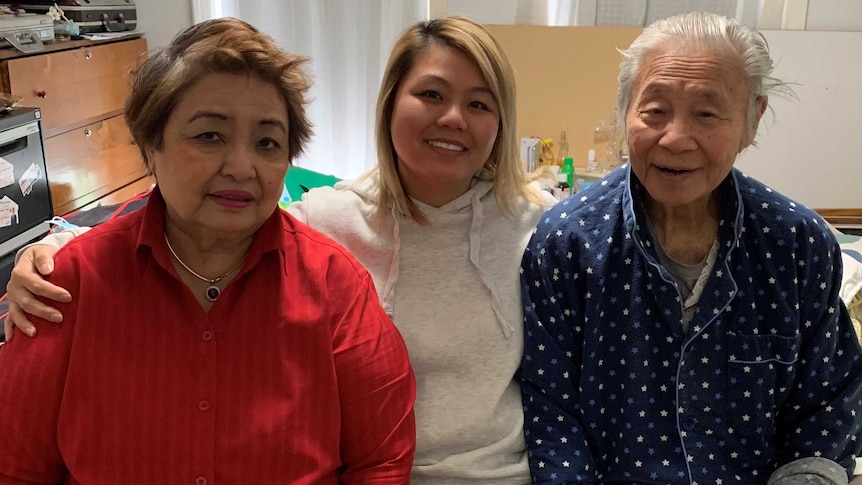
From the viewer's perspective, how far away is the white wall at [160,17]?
3916 mm

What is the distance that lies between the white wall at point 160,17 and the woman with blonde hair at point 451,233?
2804 mm

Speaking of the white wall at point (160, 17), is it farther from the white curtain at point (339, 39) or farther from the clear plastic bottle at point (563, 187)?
the clear plastic bottle at point (563, 187)

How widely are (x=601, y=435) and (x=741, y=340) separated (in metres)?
0.34

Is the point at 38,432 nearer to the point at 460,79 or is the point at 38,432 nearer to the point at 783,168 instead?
the point at 460,79

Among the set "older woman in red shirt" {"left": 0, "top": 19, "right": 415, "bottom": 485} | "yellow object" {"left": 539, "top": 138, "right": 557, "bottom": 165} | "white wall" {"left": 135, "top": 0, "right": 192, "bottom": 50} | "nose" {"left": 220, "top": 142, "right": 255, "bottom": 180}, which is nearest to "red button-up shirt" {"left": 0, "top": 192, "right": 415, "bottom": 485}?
"older woman in red shirt" {"left": 0, "top": 19, "right": 415, "bottom": 485}

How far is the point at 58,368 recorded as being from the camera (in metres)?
1.13

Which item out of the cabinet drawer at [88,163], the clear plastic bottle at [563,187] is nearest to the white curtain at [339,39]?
the cabinet drawer at [88,163]

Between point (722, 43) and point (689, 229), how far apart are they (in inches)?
14.5

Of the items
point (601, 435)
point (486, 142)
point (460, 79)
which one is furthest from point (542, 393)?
point (460, 79)

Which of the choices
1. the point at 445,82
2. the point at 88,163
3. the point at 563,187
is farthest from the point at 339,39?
the point at 445,82

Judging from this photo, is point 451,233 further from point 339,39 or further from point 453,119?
point 339,39

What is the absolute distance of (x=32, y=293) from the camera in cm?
115

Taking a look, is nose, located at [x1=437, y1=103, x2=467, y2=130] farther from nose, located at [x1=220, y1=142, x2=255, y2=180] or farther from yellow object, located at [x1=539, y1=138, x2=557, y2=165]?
yellow object, located at [x1=539, y1=138, x2=557, y2=165]

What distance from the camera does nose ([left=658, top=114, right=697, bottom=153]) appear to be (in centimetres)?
129
